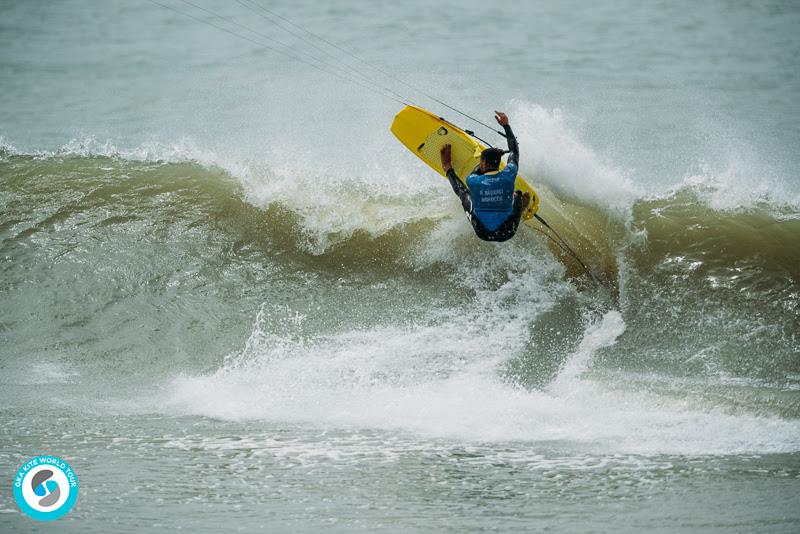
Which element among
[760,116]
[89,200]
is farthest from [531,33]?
[89,200]

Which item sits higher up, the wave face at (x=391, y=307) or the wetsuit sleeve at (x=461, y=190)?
the wetsuit sleeve at (x=461, y=190)

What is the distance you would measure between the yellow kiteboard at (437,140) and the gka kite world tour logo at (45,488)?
4786 mm

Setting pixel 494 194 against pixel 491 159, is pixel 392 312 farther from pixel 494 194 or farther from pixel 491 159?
pixel 491 159

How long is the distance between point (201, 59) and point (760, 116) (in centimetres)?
1100

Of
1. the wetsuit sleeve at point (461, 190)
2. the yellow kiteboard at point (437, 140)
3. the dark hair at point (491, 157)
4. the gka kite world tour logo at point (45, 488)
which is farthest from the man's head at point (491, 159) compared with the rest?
the gka kite world tour logo at point (45, 488)

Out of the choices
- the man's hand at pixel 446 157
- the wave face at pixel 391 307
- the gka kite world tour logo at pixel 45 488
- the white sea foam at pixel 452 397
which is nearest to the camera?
the gka kite world tour logo at pixel 45 488

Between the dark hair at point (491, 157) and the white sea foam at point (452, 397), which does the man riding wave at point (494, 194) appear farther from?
the white sea foam at point (452, 397)

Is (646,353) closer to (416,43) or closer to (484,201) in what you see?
(484,201)

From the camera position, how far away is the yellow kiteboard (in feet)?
28.0

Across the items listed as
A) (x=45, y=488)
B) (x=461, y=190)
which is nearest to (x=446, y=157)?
(x=461, y=190)

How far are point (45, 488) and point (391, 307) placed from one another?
149 inches

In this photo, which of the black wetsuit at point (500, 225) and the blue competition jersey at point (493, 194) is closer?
the blue competition jersey at point (493, 194)

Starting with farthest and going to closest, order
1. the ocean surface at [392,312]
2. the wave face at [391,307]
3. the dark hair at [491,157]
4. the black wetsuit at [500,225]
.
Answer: the black wetsuit at [500,225] → the dark hair at [491,157] → the wave face at [391,307] → the ocean surface at [392,312]

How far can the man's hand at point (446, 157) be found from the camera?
27.3ft
